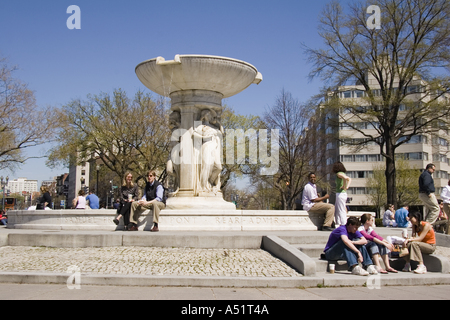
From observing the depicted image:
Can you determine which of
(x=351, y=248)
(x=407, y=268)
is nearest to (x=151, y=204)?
(x=351, y=248)

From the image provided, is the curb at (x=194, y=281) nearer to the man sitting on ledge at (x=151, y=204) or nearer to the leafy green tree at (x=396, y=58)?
the man sitting on ledge at (x=151, y=204)

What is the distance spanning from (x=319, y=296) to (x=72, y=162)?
34829 mm

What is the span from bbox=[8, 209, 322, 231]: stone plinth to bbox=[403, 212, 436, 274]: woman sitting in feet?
11.2

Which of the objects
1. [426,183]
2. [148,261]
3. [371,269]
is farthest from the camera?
[426,183]

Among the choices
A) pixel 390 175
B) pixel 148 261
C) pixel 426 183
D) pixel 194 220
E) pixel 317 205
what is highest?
pixel 390 175

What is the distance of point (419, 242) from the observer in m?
7.92

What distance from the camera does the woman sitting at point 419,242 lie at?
7812 millimetres

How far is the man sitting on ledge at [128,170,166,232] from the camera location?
10247 millimetres

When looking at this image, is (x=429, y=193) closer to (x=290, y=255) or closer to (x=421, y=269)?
(x=421, y=269)

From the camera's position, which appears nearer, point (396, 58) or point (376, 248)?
point (376, 248)

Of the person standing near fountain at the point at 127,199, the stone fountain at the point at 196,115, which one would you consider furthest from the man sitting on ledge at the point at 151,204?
the stone fountain at the point at 196,115

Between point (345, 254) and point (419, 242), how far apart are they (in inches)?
62.6

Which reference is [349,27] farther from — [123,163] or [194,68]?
[123,163]
